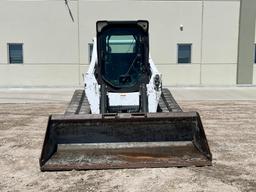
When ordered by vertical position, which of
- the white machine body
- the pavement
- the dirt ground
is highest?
the white machine body

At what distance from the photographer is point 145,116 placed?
6.51 m

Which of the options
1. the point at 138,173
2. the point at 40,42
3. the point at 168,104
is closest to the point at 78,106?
the point at 168,104

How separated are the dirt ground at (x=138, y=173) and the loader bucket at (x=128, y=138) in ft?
0.92

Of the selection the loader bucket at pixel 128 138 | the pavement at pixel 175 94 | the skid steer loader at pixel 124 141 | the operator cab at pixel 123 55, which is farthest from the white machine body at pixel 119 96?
the pavement at pixel 175 94

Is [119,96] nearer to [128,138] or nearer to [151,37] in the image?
[128,138]

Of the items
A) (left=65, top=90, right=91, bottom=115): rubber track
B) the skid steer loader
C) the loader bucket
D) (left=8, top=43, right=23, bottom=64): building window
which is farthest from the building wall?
the loader bucket

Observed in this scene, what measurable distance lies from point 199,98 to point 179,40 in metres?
5.06

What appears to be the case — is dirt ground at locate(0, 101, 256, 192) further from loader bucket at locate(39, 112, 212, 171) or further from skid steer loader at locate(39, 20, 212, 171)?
loader bucket at locate(39, 112, 212, 171)

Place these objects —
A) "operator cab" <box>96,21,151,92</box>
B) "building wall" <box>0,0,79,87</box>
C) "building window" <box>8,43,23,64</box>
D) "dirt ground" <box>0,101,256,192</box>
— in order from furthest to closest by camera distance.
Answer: "building window" <box>8,43,23,64</box>, "building wall" <box>0,0,79,87</box>, "operator cab" <box>96,21,151,92</box>, "dirt ground" <box>0,101,256,192</box>

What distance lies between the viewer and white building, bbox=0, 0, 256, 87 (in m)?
19.0

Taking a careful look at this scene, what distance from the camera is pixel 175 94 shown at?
16500 mm

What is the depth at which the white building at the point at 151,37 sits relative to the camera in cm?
1898

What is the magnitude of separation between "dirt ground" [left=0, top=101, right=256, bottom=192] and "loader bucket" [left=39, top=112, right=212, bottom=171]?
282 mm

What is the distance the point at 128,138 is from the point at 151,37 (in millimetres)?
13390
